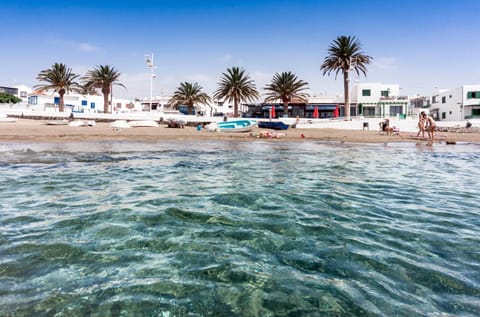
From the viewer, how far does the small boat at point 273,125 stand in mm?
41906

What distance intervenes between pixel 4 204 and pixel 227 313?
6596mm

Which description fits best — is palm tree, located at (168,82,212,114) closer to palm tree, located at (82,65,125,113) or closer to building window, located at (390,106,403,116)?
palm tree, located at (82,65,125,113)

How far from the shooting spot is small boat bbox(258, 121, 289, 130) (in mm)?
41906

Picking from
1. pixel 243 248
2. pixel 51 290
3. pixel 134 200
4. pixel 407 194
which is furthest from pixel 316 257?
pixel 407 194

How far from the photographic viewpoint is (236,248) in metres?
4.98

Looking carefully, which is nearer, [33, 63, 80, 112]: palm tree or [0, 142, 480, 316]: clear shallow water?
[0, 142, 480, 316]: clear shallow water

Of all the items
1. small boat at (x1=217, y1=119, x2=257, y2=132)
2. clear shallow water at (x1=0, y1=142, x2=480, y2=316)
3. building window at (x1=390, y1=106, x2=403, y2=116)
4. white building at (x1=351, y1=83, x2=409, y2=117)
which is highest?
white building at (x1=351, y1=83, x2=409, y2=117)

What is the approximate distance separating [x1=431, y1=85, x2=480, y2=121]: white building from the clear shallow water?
2561 inches

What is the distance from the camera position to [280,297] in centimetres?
358

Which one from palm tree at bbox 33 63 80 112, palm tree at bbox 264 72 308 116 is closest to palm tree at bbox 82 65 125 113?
palm tree at bbox 33 63 80 112

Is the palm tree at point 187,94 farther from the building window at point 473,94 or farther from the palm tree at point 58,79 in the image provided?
the building window at point 473,94

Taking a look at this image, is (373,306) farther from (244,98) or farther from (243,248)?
(244,98)

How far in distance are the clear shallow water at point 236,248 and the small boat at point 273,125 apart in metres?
31.7

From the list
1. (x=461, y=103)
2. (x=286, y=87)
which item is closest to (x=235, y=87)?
(x=286, y=87)
